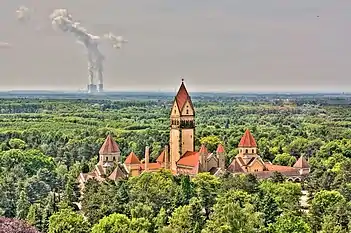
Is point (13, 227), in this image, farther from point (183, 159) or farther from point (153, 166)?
point (153, 166)

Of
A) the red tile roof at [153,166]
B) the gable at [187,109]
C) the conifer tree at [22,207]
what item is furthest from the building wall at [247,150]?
the conifer tree at [22,207]

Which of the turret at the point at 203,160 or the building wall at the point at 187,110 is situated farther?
the building wall at the point at 187,110

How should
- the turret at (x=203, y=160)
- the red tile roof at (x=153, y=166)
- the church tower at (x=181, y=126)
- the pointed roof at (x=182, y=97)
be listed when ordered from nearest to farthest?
the turret at (x=203, y=160) < the red tile roof at (x=153, y=166) < the pointed roof at (x=182, y=97) < the church tower at (x=181, y=126)

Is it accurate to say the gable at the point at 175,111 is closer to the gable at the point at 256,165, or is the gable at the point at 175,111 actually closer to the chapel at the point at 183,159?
the chapel at the point at 183,159

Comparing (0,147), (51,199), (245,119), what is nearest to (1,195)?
(51,199)

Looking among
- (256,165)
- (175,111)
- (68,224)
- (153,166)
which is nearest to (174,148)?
(153,166)

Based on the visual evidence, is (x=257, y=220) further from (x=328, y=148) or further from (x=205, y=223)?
(x=328, y=148)

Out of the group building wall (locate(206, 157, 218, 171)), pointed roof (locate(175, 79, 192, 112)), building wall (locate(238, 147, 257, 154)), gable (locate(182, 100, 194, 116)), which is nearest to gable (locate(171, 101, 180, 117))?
pointed roof (locate(175, 79, 192, 112))
